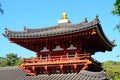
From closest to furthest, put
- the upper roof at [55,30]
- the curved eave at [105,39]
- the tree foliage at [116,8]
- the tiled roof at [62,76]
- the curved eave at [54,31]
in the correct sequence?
the tree foliage at [116,8] → the tiled roof at [62,76] → the upper roof at [55,30] → the curved eave at [54,31] → the curved eave at [105,39]

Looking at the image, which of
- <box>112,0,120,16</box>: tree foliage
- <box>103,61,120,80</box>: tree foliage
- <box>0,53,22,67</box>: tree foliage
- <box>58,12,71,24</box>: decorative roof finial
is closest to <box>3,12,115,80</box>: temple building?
<box>58,12,71,24</box>: decorative roof finial

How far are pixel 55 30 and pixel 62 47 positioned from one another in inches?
85.3

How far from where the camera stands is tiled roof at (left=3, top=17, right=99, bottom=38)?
2038cm

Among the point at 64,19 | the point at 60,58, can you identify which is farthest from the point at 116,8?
the point at 64,19

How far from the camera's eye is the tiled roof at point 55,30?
20.4 meters

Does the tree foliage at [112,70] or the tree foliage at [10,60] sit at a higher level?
the tree foliage at [10,60]

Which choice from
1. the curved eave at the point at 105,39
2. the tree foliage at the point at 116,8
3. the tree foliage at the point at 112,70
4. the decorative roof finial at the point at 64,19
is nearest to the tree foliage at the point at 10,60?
the tree foliage at the point at 112,70

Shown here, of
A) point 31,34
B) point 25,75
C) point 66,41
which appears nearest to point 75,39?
point 66,41

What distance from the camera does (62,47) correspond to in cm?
2267

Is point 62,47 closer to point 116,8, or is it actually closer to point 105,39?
point 105,39

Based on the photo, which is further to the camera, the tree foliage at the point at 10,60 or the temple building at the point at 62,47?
the tree foliage at the point at 10,60

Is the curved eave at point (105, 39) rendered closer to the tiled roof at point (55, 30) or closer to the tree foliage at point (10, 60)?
the tiled roof at point (55, 30)

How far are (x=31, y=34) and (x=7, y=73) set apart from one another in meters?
6.10

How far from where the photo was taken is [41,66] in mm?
22266
